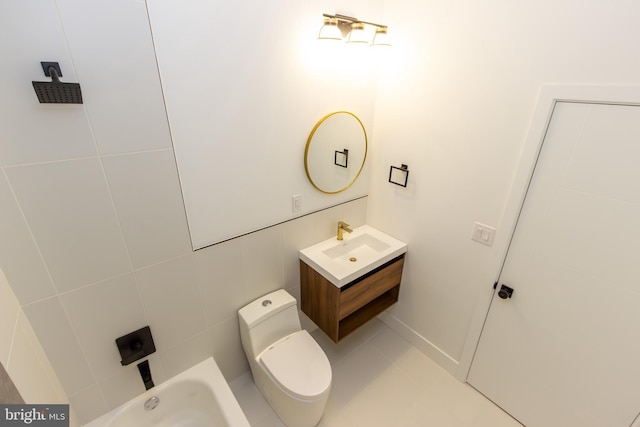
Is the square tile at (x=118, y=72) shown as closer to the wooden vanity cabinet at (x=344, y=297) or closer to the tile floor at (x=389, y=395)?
the wooden vanity cabinet at (x=344, y=297)

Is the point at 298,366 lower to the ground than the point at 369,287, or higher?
lower

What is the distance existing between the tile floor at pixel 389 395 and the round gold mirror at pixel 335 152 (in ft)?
4.01

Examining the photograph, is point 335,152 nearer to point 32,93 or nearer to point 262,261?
point 262,261

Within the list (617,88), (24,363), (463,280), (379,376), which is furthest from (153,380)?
(617,88)

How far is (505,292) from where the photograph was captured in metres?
1.55

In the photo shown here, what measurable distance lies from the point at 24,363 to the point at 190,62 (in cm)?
120

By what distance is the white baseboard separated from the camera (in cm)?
197

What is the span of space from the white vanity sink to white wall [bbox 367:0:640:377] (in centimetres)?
12

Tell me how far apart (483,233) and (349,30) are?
50.6 inches

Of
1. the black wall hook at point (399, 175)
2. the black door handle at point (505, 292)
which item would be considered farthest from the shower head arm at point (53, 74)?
the black door handle at point (505, 292)

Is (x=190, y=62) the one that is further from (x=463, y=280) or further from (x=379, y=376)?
(x=379, y=376)

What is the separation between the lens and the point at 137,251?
127cm

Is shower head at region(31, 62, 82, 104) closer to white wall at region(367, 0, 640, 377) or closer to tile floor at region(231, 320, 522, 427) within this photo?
white wall at region(367, 0, 640, 377)

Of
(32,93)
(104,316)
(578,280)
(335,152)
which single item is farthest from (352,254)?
(32,93)
